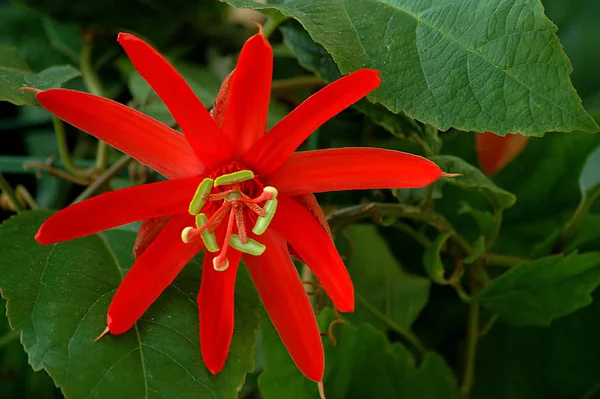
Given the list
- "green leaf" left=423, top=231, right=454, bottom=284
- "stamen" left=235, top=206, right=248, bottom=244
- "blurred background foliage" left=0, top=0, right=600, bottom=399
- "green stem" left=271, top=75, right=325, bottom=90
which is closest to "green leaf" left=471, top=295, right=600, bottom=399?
"blurred background foliage" left=0, top=0, right=600, bottom=399

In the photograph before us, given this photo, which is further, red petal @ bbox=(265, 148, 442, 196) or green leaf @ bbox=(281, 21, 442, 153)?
green leaf @ bbox=(281, 21, 442, 153)

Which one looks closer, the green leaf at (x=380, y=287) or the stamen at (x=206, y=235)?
the stamen at (x=206, y=235)

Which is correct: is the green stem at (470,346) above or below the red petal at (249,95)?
below

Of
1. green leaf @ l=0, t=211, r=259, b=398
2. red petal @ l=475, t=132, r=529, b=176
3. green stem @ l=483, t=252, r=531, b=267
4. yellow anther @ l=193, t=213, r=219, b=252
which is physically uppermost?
yellow anther @ l=193, t=213, r=219, b=252

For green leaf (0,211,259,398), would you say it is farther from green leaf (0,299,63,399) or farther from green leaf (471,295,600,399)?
green leaf (471,295,600,399)

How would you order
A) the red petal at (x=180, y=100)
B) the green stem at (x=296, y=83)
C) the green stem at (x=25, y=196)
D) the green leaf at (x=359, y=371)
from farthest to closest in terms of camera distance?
the green stem at (x=296, y=83)
the green stem at (x=25, y=196)
the green leaf at (x=359, y=371)
the red petal at (x=180, y=100)

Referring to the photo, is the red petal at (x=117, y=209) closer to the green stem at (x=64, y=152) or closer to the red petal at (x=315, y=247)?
the red petal at (x=315, y=247)

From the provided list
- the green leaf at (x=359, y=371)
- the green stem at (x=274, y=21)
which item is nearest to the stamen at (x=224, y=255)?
the green leaf at (x=359, y=371)
